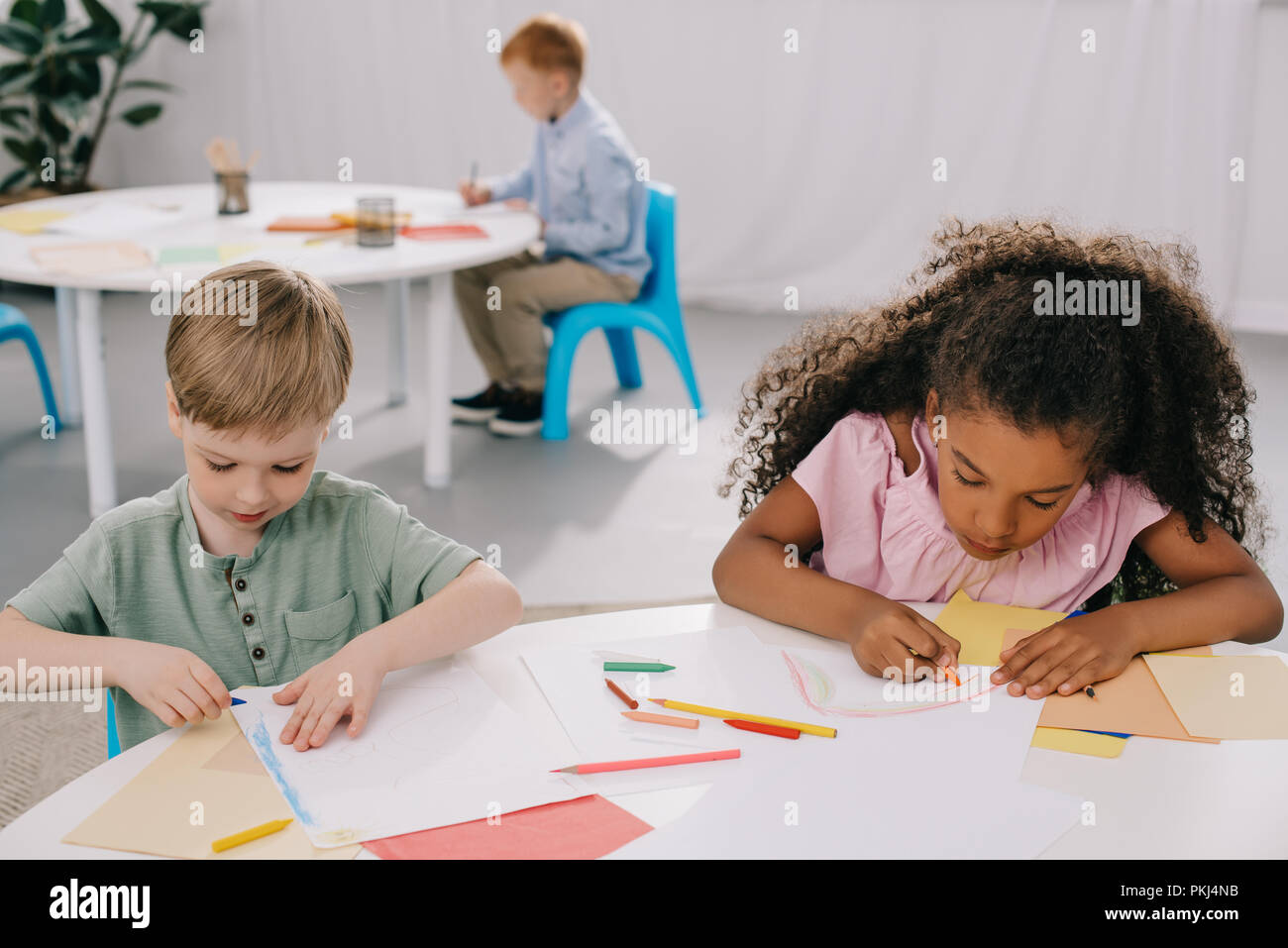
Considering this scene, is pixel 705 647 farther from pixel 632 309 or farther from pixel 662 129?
pixel 662 129

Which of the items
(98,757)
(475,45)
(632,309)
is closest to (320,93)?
(475,45)

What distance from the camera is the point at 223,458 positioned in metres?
1.15

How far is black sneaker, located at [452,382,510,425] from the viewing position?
371 centimetres

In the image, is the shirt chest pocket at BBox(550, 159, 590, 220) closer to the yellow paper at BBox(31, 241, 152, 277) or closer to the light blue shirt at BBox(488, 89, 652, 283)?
the light blue shirt at BBox(488, 89, 652, 283)

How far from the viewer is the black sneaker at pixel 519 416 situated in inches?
143

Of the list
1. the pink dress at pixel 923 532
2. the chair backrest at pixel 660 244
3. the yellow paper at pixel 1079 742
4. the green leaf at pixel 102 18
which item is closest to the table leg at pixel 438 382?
the chair backrest at pixel 660 244

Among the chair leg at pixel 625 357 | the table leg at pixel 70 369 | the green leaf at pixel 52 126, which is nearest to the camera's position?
the table leg at pixel 70 369

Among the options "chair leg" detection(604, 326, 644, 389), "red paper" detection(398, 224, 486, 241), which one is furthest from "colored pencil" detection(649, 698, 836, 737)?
"chair leg" detection(604, 326, 644, 389)

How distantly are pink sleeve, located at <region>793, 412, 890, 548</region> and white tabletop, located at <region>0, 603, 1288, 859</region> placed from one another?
1.49 ft

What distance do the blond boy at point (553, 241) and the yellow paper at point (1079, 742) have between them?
8.79 ft

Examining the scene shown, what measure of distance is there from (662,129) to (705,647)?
415cm

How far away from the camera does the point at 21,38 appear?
448 cm

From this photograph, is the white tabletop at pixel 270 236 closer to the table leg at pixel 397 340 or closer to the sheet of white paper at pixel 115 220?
the sheet of white paper at pixel 115 220
